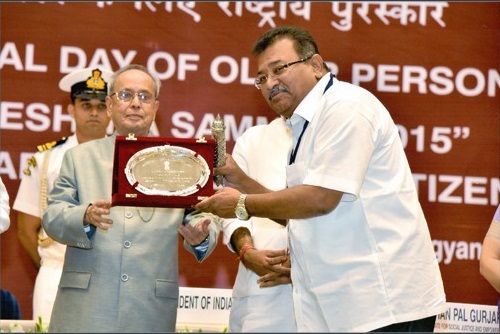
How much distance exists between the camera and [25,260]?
5.57 m

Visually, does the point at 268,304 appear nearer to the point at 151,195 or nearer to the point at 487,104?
the point at 151,195

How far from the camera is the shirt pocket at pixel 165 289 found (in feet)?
12.4

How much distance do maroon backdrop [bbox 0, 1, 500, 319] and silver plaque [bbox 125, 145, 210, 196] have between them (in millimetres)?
2077

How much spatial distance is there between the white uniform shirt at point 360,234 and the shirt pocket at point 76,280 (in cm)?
96

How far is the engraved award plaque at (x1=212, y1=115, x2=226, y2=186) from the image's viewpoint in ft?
11.5

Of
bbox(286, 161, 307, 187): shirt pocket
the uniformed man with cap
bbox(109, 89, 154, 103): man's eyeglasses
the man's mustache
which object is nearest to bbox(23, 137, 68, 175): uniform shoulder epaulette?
the uniformed man with cap

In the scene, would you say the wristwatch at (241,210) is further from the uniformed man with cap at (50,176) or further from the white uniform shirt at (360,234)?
the uniformed man with cap at (50,176)

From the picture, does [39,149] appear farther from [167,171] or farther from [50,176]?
[167,171]

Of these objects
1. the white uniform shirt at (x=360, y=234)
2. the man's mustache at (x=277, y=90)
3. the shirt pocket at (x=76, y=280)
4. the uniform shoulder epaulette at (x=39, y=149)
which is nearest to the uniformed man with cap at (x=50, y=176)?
the uniform shoulder epaulette at (x=39, y=149)

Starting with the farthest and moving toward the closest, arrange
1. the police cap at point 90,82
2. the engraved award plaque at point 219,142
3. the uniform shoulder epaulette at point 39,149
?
the uniform shoulder epaulette at point 39,149 < the police cap at point 90,82 < the engraved award plaque at point 219,142

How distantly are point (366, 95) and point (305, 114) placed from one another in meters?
0.24

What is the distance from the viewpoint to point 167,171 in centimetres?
349

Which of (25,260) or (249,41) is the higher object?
(249,41)

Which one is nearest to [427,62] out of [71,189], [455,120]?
[455,120]
